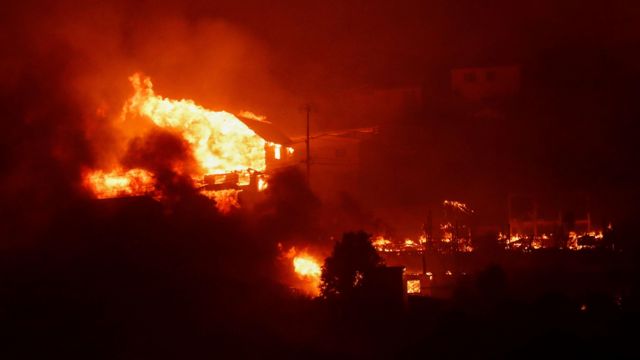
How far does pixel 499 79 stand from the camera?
48906 millimetres

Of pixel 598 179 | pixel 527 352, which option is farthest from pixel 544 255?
pixel 527 352

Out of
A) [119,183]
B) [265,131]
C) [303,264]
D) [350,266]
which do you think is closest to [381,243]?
[303,264]

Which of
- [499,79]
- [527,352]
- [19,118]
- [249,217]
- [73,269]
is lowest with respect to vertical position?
[527,352]

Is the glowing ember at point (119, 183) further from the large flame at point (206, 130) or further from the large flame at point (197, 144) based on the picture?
the large flame at point (206, 130)

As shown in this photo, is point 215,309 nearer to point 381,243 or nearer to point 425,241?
point 381,243

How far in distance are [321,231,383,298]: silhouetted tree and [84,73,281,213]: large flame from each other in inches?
265

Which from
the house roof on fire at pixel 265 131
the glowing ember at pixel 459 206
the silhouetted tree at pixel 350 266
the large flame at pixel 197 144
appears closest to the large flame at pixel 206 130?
the large flame at pixel 197 144

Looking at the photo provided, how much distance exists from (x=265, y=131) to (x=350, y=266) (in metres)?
15.6

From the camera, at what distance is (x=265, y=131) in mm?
36500

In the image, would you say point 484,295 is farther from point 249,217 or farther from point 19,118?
point 19,118

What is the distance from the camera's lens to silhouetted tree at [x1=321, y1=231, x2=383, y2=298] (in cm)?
2236

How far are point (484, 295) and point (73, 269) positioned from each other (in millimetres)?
15024

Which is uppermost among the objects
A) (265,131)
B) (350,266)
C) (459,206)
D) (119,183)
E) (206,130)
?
(265,131)

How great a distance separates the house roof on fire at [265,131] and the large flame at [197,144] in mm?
475
